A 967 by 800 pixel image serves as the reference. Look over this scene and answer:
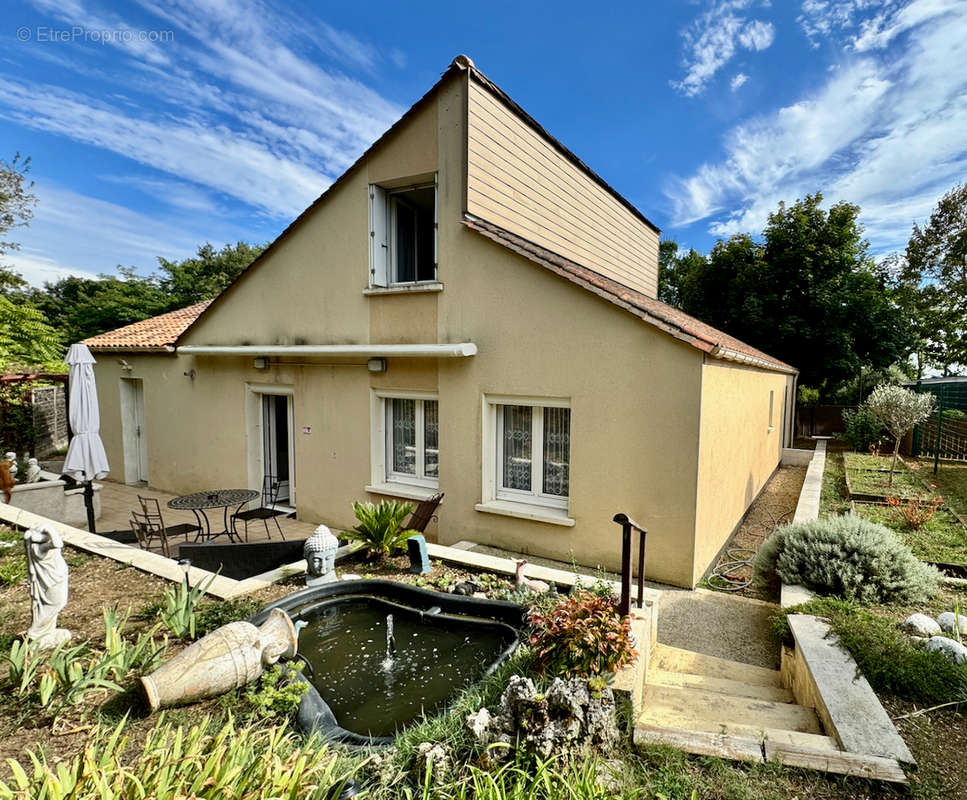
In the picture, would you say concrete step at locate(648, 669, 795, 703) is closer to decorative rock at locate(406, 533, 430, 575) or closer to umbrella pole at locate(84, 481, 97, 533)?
decorative rock at locate(406, 533, 430, 575)

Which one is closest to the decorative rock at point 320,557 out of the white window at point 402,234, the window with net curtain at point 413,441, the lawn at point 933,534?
the window with net curtain at point 413,441

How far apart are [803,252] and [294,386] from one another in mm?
23608

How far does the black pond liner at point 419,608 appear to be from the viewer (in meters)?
4.45

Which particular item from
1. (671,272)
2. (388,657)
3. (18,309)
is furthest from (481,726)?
(671,272)

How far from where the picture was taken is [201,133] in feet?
40.7

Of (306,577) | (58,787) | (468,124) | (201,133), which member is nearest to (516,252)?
(468,124)

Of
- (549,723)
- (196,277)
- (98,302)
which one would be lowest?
(549,723)

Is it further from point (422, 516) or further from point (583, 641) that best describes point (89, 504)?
point (583, 641)

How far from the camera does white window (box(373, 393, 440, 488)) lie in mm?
8734

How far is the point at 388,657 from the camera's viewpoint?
4.30m

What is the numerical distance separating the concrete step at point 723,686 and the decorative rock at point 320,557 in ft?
11.6

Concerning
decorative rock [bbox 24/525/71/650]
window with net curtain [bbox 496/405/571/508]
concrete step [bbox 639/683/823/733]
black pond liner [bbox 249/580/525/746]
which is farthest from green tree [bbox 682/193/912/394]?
decorative rock [bbox 24/525/71/650]

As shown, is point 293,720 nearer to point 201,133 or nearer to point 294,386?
point 294,386

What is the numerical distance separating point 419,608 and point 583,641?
229 centimetres
